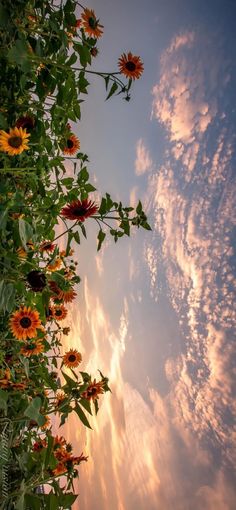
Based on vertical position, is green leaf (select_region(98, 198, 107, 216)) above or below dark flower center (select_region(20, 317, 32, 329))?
above

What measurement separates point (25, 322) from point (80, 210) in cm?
55

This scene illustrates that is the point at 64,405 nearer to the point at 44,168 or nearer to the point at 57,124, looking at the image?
the point at 44,168

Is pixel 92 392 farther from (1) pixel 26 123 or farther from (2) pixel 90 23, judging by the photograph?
(2) pixel 90 23

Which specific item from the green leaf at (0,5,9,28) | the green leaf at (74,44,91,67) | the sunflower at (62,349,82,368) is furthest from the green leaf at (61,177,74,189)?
the sunflower at (62,349,82,368)

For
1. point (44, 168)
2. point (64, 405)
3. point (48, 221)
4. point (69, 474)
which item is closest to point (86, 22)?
point (44, 168)

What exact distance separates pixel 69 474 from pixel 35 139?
140 centimetres

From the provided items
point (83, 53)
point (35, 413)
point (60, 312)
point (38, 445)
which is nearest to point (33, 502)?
point (35, 413)

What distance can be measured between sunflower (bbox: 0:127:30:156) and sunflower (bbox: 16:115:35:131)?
71mm

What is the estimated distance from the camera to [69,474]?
1413 millimetres

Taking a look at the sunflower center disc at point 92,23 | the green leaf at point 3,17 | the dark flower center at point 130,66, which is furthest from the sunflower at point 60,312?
the green leaf at point 3,17

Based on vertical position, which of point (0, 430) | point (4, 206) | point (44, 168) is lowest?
point (0, 430)

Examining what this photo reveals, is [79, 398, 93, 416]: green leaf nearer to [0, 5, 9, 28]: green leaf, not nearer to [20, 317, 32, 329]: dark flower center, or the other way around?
[20, 317, 32, 329]: dark flower center

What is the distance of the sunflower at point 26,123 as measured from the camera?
1.14 m

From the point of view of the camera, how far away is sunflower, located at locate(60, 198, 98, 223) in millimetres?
1156
